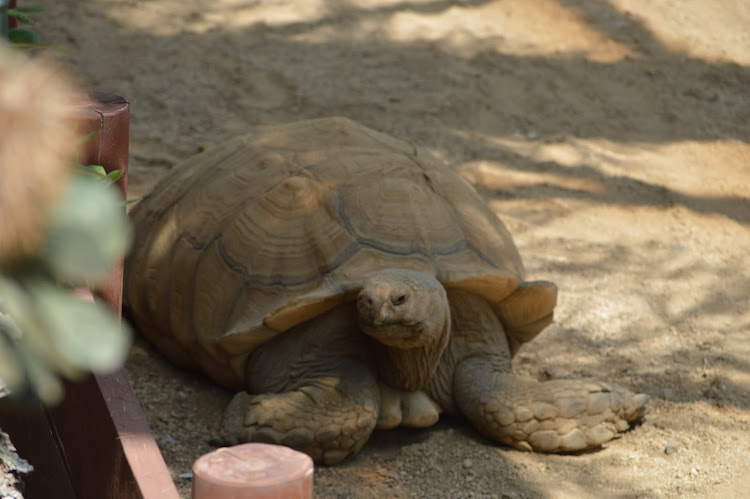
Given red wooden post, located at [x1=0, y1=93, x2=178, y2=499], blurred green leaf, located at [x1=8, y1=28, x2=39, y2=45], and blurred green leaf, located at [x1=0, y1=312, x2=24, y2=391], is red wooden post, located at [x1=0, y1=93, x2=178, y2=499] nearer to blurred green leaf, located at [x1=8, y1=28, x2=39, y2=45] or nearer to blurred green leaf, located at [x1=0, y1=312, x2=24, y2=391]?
blurred green leaf, located at [x1=8, y1=28, x2=39, y2=45]

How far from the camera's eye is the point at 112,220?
543 mm

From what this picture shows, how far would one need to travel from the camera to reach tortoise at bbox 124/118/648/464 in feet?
8.78

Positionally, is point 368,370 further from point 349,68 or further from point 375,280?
point 349,68

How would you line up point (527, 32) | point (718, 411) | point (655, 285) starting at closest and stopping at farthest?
point (718, 411)
point (655, 285)
point (527, 32)

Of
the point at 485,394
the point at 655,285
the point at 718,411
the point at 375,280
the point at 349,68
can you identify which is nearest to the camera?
the point at 375,280

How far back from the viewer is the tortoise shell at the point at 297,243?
2.79m

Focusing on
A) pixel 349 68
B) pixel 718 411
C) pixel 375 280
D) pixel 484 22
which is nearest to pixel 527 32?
pixel 484 22

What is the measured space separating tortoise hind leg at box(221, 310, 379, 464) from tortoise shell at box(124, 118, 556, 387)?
0.29 feet

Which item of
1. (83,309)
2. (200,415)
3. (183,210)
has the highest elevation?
(83,309)

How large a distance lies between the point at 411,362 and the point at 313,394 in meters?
0.30

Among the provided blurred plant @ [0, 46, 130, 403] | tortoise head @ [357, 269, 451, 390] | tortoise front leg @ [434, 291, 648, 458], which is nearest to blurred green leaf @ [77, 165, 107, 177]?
blurred plant @ [0, 46, 130, 403]

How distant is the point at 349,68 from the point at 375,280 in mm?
3610

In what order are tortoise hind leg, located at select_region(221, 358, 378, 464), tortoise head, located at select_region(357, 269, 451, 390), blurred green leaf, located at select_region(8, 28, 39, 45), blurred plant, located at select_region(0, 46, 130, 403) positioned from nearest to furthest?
blurred plant, located at select_region(0, 46, 130, 403), blurred green leaf, located at select_region(8, 28, 39, 45), tortoise head, located at select_region(357, 269, 451, 390), tortoise hind leg, located at select_region(221, 358, 378, 464)

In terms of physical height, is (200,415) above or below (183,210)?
below
